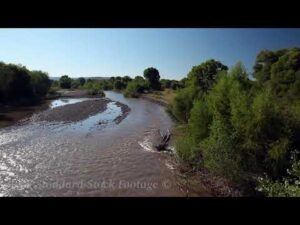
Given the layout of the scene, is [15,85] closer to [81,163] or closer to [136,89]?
[136,89]

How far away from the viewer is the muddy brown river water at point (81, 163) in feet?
28.4

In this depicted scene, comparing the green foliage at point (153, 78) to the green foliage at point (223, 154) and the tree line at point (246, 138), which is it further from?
the green foliage at point (223, 154)

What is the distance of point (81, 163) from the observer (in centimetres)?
1105

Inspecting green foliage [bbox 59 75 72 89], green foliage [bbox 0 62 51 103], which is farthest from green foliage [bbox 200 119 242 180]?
green foliage [bbox 59 75 72 89]

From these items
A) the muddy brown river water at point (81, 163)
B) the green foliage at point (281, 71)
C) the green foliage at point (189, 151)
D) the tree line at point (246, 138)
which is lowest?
the muddy brown river water at point (81, 163)

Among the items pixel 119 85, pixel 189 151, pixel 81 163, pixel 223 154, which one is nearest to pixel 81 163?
pixel 81 163

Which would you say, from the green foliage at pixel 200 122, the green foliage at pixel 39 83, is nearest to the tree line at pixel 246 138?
the green foliage at pixel 200 122

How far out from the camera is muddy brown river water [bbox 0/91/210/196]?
8.66m

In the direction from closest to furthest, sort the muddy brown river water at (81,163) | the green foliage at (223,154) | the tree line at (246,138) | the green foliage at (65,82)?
the tree line at (246,138) → the green foliage at (223,154) → the muddy brown river water at (81,163) → the green foliage at (65,82)

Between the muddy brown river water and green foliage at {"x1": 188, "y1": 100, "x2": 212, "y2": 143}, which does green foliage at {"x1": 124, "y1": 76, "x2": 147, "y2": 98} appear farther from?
green foliage at {"x1": 188, "y1": 100, "x2": 212, "y2": 143}
